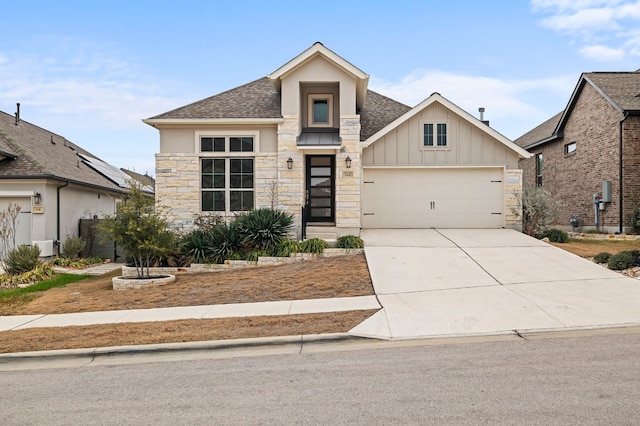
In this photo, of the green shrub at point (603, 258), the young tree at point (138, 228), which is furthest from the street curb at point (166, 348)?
the green shrub at point (603, 258)

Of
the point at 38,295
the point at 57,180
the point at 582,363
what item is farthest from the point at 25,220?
the point at 582,363

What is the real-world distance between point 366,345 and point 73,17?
528 inches

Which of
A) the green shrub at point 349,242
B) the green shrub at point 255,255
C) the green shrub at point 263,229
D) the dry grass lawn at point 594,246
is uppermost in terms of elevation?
the green shrub at point 263,229

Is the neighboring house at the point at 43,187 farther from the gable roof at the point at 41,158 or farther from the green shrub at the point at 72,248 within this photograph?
the green shrub at the point at 72,248

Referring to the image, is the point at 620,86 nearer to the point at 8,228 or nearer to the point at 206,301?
the point at 206,301

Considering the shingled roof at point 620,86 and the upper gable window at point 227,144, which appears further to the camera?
the shingled roof at point 620,86

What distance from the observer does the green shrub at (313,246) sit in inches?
559

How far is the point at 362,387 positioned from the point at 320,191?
484 inches

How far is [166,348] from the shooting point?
7.06 m

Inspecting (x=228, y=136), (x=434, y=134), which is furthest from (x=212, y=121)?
(x=434, y=134)

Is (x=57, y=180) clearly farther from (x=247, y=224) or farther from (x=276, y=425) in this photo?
(x=276, y=425)

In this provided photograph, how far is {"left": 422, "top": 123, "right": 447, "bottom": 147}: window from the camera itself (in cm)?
1780

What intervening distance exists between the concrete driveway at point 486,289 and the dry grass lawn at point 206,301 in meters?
0.66

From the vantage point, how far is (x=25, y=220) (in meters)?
17.4
